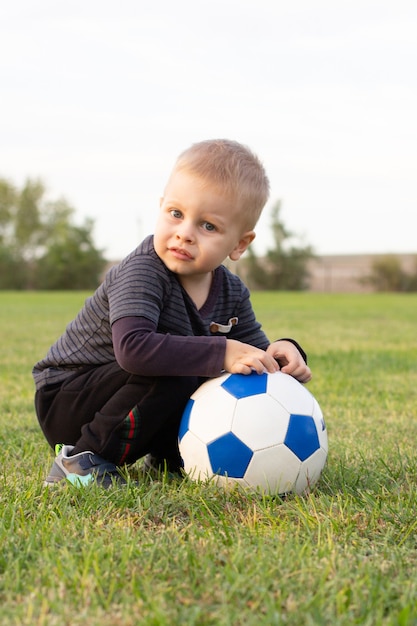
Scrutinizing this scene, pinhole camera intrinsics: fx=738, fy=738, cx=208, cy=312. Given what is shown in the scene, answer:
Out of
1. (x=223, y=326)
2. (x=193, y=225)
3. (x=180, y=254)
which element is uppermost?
(x=193, y=225)

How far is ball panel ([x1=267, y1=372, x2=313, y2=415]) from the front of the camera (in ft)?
8.18

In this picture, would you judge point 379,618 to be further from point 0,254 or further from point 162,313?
point 0,254

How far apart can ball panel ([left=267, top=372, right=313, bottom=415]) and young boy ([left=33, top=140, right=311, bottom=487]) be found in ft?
0.17

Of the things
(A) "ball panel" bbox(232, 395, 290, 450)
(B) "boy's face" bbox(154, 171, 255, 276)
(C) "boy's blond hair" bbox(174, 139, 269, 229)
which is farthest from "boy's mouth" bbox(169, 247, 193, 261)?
(A) "ball panel" bbox(232, 395, 290, 450)

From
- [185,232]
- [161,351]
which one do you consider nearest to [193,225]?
[185,232]

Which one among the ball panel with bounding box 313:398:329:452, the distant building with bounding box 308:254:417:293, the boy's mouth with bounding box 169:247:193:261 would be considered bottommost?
the distant building with bounding box 308:254:417:293

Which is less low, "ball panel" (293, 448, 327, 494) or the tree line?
"ball panel" (293, 448, 327, 494)

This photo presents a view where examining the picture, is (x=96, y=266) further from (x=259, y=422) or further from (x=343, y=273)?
(x=259, y=422)

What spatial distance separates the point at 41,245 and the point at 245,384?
52482 mm

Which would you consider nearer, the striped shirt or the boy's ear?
the striped shirt

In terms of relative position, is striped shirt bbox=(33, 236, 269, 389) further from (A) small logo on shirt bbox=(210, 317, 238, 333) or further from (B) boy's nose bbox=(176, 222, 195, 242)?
(B) boy's nose bbox=(176, 222, 195, 242)

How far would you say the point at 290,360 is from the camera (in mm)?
2760

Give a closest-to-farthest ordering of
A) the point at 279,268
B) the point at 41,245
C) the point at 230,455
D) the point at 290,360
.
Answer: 1. the point at 230,455
2. the point at 290,360
3. the point at 279,268
4. the point at 41,245

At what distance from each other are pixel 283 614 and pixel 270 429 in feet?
3.11
